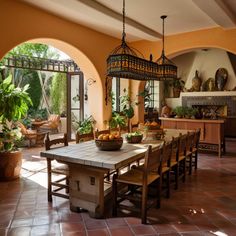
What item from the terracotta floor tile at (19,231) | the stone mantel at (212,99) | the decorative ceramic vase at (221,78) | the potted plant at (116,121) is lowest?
the terracotta floor tile at (19,231)

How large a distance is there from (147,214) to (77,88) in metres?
5.39

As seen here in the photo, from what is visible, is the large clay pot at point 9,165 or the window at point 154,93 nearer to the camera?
the large clay pot at point 9,165

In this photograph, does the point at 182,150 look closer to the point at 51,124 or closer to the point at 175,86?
the point at 51,124

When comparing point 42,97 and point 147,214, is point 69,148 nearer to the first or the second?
point 147,214

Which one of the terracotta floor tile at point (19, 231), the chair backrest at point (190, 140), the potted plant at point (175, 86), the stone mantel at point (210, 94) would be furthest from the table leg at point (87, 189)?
the potted plant at point (175, 86)

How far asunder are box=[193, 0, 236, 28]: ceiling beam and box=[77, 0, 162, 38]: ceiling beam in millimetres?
1415

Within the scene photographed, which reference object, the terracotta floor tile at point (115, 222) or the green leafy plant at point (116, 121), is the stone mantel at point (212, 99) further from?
the terracotta floor tile at point (115, 222)

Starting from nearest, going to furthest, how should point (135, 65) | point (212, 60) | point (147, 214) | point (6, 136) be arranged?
point (147, 214) < point (135, 65) < point (6, 136) < point (212, 60)

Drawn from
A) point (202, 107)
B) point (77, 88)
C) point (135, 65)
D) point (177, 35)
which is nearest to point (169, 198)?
point (135, 65)

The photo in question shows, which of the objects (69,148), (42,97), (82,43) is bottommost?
(69,148)

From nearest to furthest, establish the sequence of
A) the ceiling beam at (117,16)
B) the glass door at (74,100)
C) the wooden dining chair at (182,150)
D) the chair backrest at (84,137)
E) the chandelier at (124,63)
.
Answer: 1. the chandelier at (124,63)
2. the wooden dining chair at (182,150)
3. the chair backrest at (84,137)
4. the ceiling beam at (117,16)
5. the glass door at (74,100)

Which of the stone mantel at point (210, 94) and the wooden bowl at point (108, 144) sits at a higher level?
the stone mantel at point (210, 94)

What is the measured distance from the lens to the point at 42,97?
11320 mm

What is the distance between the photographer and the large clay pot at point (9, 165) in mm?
4090
